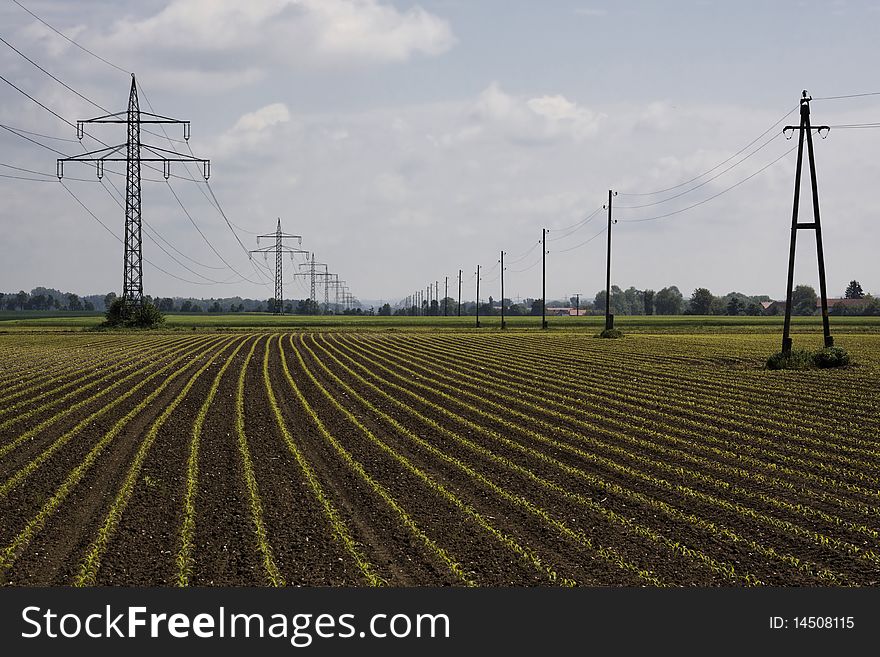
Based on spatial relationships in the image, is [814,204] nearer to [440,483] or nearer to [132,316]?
[440,483]

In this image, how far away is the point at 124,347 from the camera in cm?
5088

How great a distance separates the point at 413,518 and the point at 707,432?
973cm

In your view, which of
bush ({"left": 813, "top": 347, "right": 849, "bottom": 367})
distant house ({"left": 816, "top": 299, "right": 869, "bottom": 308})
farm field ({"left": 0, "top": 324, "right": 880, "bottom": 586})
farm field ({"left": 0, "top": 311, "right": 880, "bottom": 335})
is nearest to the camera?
farm field ({"left": 0, "top": 324, "right": 880, "bottom": 586})

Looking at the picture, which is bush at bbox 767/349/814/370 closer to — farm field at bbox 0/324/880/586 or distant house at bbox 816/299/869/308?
farm field at bbox 0/324/880/586

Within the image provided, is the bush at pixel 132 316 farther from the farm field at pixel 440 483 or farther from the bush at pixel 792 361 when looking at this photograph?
the bush at pixel 792 361

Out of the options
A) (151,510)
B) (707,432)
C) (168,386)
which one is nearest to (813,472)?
(707,432)

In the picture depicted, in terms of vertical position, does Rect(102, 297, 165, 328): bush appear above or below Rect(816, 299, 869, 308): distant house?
below

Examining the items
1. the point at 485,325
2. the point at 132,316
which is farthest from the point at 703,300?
the point at 132,316

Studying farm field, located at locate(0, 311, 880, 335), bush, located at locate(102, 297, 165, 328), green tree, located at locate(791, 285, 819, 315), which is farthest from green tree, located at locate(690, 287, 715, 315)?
bush, located at locate(102, 297, 165, 328)

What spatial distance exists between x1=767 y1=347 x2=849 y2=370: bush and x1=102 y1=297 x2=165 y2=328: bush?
180 ft

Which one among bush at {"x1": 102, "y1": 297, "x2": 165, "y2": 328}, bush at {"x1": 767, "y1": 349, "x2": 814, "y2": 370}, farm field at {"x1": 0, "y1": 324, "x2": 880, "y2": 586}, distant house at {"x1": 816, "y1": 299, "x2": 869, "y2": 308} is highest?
distant house at {"x1": 816, "y1": 299, "x2": 869, "y2": 308}

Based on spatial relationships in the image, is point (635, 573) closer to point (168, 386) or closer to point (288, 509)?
point (288, 509)

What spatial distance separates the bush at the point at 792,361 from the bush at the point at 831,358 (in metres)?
0.26

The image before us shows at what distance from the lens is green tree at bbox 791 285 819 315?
611ft
